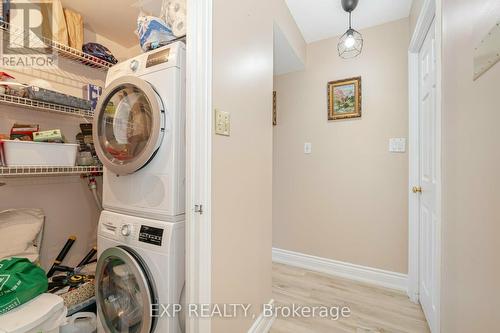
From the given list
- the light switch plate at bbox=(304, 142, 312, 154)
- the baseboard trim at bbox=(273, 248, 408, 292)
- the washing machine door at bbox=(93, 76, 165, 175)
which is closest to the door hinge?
the washing machine door at bbox=(93, 76, 165, 175)

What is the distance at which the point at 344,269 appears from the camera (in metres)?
2.24

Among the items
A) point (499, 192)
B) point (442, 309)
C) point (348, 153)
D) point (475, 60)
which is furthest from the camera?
point (348, 153)

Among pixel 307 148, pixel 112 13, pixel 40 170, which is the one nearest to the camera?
pixel 40 170

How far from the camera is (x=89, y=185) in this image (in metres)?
1.79

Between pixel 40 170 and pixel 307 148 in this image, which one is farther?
pixel 307 148

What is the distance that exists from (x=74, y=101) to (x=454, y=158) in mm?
2302

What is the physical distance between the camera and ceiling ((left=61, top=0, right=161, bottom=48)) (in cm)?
166

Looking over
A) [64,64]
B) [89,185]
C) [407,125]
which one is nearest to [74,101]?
[64,64]

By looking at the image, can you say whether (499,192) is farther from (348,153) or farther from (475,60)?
(348,153)

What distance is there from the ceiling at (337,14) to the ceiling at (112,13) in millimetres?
1235

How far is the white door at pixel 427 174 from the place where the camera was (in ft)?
4.77

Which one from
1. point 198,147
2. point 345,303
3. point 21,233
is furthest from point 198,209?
point 345,303

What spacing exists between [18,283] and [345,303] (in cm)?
213

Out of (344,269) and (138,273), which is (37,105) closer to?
(138,273)
